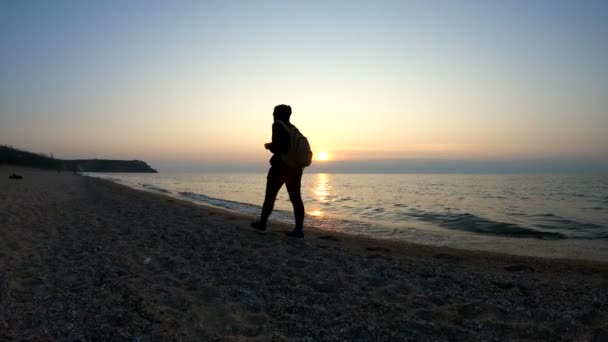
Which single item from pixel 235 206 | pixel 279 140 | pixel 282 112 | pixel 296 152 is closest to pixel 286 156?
pixel 296 152

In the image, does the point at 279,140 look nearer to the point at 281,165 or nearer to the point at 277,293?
the point at 281,165

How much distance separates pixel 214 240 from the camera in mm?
7676

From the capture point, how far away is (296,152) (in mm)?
7504

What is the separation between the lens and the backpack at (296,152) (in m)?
7.48

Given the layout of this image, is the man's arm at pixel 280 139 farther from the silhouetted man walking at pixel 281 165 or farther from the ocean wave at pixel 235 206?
the ocean wave at pixel 235 206

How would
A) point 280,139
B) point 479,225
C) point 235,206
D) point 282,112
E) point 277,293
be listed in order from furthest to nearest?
point 235,206, point 479,225, point 282,112, point 280,139, point 277,293

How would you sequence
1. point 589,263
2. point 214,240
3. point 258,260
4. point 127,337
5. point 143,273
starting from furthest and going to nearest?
1. point 214,240
2. point 589,263
3. point 258,260
4. point 143,273
5. point 127,337

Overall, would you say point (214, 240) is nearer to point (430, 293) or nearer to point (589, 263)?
point (430, 293)

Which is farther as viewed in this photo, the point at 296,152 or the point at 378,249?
the point at 378,249

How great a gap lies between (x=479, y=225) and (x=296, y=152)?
8.62 m

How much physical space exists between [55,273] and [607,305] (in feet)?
20.7

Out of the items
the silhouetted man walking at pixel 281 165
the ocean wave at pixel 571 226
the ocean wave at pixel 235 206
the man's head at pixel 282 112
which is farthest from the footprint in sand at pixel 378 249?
the ocean wave at pixel 235 206

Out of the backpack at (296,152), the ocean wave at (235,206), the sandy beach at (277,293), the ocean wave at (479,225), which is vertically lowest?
the ocean wave at (235,206)

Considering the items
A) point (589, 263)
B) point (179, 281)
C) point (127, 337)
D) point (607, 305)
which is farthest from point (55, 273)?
point (589, 263)
